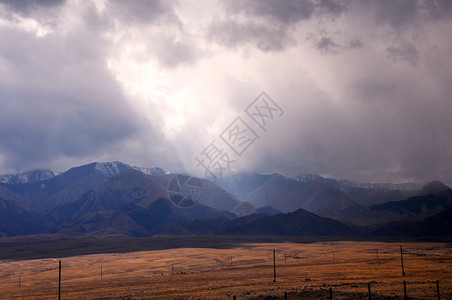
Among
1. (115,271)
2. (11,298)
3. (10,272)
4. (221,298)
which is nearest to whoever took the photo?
(221,298)

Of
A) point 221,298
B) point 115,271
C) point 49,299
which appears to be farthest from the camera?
point 115,271

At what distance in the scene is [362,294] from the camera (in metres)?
44.4

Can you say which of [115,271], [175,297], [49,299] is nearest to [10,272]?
[115,271]

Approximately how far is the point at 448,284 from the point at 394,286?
7453 mm

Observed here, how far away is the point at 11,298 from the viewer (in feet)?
227

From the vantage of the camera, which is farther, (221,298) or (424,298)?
(221,298)

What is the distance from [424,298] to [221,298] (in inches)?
940

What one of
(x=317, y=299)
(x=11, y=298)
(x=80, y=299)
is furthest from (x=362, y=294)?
(x=11, y=298)

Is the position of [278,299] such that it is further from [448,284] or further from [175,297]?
[448,284]

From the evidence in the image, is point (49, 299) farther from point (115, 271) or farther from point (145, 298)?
point (115, 271)

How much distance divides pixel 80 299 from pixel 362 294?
4326 cm

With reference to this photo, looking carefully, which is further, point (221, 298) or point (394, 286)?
point (394, 286)

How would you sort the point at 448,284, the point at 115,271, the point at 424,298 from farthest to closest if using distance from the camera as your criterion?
the point at 115,271, the point at 448,284, the point at 424,298

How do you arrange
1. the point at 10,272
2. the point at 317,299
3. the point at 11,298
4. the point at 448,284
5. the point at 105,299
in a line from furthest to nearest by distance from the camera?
the point at 10,272
the point at 11,298
the point at 105,299
the point at 448,284
the point at 317,299
